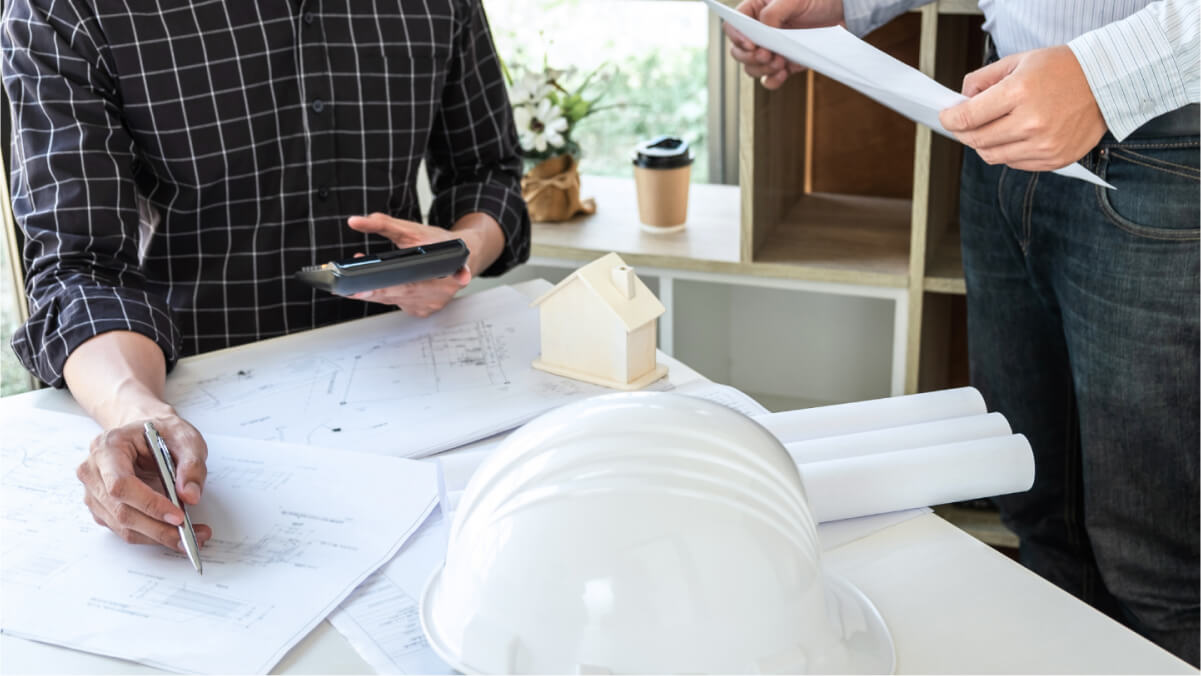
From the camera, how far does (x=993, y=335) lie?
1.57 m

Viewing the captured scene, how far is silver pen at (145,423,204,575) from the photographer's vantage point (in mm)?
857

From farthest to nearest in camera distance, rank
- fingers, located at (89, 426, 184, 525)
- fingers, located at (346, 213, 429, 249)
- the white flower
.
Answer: the white flower → fingers, located at (346, 213, 429, 249) → fingers, located at (89, 426, 184, 525)

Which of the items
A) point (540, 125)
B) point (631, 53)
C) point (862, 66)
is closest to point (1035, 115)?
point (862, 66)

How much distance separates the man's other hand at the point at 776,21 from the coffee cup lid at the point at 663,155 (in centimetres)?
46

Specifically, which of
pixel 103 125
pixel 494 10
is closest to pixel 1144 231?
pixel 103 125

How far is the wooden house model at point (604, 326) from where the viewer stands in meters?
1.15

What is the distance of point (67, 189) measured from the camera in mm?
1220

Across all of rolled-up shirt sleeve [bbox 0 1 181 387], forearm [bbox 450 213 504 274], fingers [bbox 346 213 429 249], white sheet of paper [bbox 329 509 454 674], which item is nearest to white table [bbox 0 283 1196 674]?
white sheet of paper [bbox 329 509 454 674]

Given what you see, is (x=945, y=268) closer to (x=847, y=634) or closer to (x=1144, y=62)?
(x=1144, y=62)

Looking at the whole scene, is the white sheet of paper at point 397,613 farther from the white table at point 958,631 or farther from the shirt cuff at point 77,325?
the shirt cuff at point 77,325

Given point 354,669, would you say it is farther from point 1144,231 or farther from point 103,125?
point 1144,231

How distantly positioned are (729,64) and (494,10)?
0.57 metres

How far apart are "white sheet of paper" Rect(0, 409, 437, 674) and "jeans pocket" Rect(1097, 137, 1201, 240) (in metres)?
0.83

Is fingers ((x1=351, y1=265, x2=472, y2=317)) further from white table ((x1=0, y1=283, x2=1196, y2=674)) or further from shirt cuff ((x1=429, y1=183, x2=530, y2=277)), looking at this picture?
white table ((x1=0, y1=283, x2=1196, y2=674))
